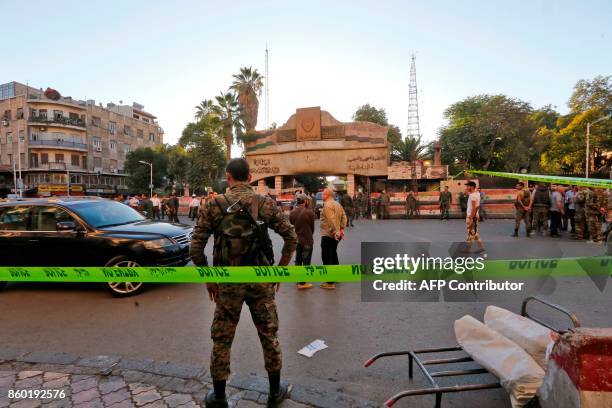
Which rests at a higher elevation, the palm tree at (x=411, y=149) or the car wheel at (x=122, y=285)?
the palm tree at (x=411, y=149)

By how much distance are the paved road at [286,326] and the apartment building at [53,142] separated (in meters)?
51.4

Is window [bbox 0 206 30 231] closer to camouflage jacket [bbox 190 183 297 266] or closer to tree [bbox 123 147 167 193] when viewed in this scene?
camouflage jacket [bbox 190 183 297 266]

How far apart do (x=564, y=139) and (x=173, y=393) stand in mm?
42669

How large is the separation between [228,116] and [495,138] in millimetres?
27315

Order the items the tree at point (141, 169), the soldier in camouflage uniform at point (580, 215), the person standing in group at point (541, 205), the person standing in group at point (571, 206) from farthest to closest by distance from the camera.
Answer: the tree at point (141, 169) < the person standing in group at point (571, 206) < the person standing in group at point (541, 205) < the soldier in camouflage uniform at point (580, 215)

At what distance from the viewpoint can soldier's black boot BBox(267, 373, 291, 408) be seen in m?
2.52

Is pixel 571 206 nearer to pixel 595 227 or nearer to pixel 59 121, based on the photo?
pixel 595 227

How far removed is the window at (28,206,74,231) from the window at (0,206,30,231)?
5.1 inches

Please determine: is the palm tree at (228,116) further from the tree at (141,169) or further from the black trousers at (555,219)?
the black trousers at (555,219)

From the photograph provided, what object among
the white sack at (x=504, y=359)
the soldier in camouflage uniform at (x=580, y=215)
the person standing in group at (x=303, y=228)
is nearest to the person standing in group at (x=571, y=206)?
the soldier in camouflage uniform at (x=580, y=215)

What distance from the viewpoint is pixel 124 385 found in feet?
9.31

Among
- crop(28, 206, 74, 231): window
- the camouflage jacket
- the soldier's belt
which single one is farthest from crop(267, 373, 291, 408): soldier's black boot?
crop(28, 206, 74, 231): window

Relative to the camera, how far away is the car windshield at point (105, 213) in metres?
5.78

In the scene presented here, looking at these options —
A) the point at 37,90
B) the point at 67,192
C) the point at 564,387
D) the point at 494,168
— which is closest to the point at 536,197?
the point at 564,387
